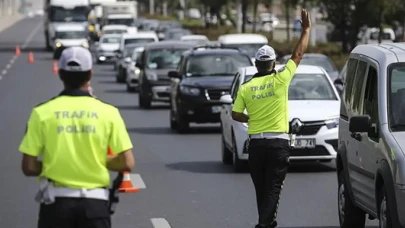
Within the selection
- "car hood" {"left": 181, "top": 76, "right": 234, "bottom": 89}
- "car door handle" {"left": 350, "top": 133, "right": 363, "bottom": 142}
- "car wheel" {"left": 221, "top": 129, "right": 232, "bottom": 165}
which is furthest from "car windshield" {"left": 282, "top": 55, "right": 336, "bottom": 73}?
"car door handle" {"left": 350, "top": 133, "right": 363, "bottom": 142}

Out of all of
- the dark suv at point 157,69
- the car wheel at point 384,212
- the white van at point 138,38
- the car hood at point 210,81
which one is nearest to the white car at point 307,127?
the car hood at point 210,81

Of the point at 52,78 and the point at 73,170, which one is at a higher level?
the point at 73,170

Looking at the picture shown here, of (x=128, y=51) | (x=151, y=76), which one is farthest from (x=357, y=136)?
(x=128, y=51)

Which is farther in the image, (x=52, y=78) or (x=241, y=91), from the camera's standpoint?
(x=52, y=78)

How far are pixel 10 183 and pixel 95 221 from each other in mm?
9549

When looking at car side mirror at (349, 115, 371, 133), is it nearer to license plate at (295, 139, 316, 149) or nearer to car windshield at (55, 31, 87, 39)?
license plate at (295, 139, 316, 149)

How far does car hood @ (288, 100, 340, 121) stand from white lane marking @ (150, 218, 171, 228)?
4.32 metres

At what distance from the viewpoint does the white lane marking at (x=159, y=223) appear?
12.0m

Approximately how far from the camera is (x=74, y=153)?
6625 mm

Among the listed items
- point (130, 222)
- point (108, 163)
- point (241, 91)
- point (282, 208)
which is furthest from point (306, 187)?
point (108, 163)

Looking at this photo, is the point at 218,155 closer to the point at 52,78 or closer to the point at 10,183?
the point at 10,183

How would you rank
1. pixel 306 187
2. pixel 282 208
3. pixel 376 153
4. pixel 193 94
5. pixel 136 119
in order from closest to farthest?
pixel 376 153
pixel 282 208
pixel 306 187
pixel 193 94
pixel 136 119

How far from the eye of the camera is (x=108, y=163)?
675cm

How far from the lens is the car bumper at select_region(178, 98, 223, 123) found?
23.3 metres
